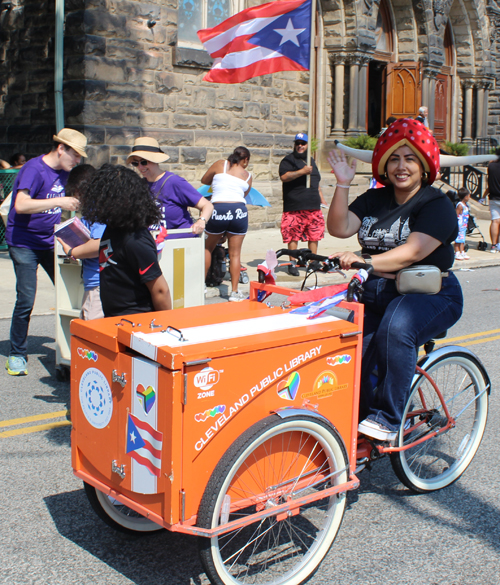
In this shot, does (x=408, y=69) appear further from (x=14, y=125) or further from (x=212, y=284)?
(x=212, y=284)

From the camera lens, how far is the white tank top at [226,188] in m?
8.88

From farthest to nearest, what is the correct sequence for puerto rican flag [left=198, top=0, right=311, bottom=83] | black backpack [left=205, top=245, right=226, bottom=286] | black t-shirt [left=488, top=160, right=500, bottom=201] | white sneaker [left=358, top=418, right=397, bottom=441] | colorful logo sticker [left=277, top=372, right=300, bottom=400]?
black t-shirt [left=488, top=160, right=500, bottom=201]
puerto rican flag [left=198, top=0, right=311, bottom=83]
black backpack [left=205, top=245, right=226, bottom=286]
white sneaker [left=358, top=418, right=397, bottom=441]
colorful logo sticker [left=277, top=372, right=300, bottom=400]

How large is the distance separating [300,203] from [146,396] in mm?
8476

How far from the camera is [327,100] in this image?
2048 centimetres

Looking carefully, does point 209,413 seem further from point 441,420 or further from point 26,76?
point 26,76

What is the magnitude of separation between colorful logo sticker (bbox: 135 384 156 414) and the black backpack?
718 cm

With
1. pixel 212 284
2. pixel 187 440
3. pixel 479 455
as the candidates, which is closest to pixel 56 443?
pixel 187 440

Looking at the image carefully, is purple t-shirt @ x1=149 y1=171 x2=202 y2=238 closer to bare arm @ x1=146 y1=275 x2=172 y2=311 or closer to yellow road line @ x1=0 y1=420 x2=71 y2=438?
yellow road line @ x1=0 y1=420 x2=71 y2=438

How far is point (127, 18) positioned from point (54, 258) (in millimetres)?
8339

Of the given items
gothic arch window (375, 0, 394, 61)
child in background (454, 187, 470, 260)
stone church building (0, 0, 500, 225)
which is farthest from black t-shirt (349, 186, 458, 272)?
gothic arch window (375, 0, 394, 61)

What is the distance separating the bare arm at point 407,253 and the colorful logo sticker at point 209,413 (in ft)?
4.05

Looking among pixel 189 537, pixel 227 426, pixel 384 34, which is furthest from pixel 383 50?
pixel 227 426

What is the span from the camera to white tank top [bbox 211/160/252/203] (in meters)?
8.88

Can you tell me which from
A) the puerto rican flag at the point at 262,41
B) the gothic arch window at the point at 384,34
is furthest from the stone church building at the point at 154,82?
the gothic arch window at the point at 384,34
